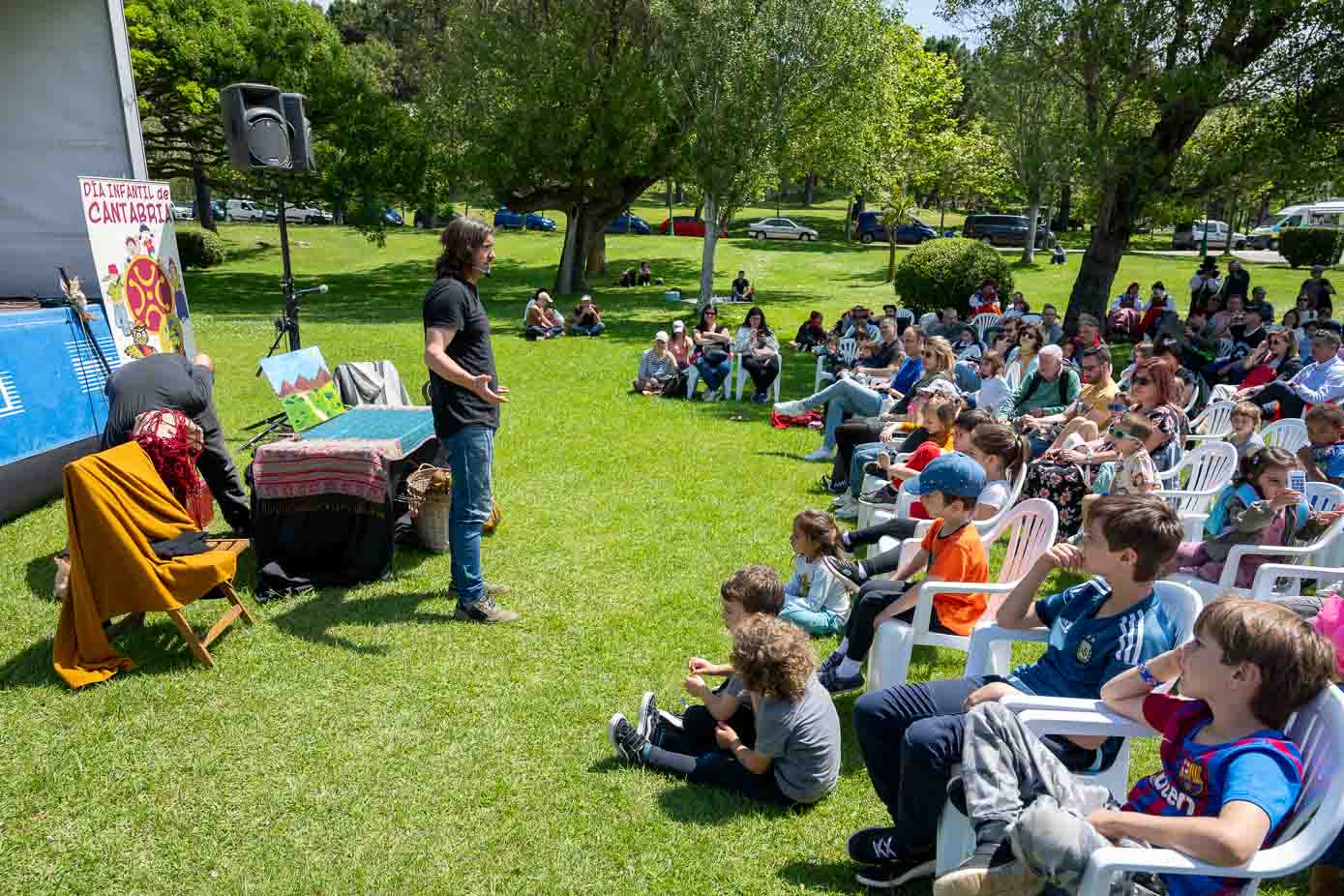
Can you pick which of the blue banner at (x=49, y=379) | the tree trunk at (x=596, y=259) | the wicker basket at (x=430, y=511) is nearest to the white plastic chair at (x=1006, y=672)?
the wicker basket at (x=430, y=511)

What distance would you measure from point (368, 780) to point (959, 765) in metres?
2.32

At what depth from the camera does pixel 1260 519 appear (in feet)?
14.7

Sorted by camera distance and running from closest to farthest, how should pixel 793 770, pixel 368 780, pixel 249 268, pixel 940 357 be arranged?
pixel 793 770 < pixel 368 780 < pixel 940 357 < pixel 249 268

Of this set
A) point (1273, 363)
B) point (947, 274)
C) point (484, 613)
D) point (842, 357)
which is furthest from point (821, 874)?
point (947, 274)

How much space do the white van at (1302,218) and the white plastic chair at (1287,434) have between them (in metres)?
32.6

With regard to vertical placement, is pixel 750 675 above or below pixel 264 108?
below

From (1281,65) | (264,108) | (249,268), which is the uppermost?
(1281,65)

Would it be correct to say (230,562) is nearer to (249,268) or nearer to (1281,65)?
(1281,65)

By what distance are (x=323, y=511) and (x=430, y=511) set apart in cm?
73

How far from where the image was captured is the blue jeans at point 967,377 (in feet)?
27.4

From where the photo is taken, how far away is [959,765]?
2494mm

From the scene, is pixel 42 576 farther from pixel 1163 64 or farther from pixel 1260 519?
pixel 1163 64

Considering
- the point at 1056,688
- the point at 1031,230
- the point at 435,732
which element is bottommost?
the point at 435,732

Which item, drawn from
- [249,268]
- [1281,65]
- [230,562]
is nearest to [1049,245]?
[1281,65]
